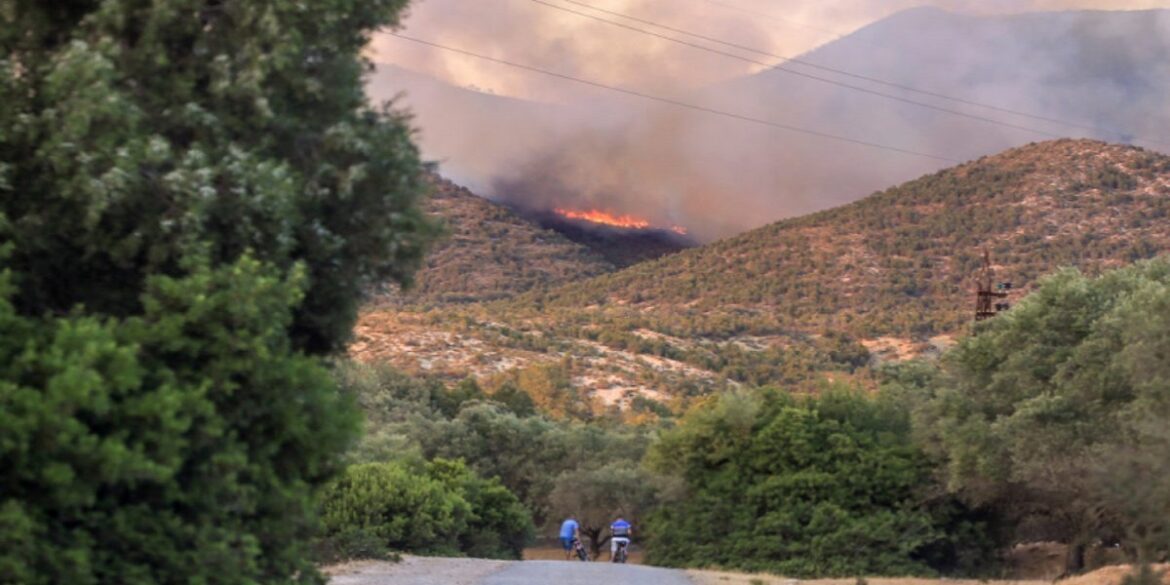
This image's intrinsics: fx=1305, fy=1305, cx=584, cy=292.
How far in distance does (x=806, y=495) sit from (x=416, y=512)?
12523mm

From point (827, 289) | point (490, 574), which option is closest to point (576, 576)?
point (490, 574)

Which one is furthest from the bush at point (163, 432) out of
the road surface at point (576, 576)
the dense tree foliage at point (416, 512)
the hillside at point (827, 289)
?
the hillside at point (827, 289)

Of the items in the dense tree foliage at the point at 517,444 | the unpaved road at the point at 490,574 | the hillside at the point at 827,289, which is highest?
the hillside at the point at 827,289

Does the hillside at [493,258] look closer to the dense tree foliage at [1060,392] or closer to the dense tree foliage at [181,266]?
the dense tree foliage at [1060,392]

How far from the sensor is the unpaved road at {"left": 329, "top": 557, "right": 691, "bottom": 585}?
73.2 feet

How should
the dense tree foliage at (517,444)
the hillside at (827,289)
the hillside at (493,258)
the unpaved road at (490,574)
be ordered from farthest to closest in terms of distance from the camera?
the hillside at (493,258) → the hillside at (827,289) → the dense tree foliage at (517,444) → the unpaved road at (490,574)

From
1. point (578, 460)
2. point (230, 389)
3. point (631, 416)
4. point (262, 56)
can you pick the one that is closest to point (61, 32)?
point (262, 56)

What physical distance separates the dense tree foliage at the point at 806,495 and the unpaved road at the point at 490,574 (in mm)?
12540

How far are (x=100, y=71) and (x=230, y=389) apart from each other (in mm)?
2322

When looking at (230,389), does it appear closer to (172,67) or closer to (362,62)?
(172,67)

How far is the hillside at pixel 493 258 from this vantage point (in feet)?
338

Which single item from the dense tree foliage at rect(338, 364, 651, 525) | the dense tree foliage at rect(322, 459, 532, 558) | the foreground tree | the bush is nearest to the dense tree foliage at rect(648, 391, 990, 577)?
the dense tree foliage at rect(322, 459, 532, 558)

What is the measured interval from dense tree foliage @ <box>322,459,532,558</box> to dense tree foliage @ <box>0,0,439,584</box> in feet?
61.6

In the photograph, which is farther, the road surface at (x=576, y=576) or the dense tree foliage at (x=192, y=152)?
the road surface at (x=576, y=576)
